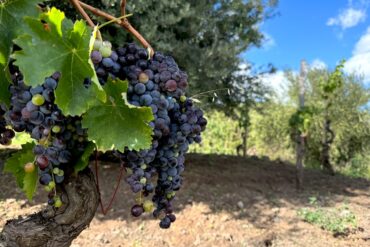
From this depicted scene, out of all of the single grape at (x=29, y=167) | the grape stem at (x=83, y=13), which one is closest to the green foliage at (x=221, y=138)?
the single grape at (x=29, y=167)

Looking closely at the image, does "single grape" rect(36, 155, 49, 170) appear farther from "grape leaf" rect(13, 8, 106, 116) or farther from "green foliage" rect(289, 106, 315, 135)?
"green foliage" rect(289, 106, 315, 135)

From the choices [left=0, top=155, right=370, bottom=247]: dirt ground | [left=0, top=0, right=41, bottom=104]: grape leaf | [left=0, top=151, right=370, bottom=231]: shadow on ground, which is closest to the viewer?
[left=0, top=0, right=41, bottom=104]: grape leaf

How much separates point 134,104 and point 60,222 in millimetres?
775

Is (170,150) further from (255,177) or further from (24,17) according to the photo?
(255,177)

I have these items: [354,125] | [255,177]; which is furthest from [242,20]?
[354,125]

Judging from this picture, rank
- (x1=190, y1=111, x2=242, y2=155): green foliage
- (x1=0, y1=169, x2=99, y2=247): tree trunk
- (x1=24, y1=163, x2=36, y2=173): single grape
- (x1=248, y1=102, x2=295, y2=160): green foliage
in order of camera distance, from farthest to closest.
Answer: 1. (x1=248, y1=102, x2=295, y2=160): green foliage
2. (x1=190, y1=111, x2=242, y2=155): green foliage
3. (x1=0, y1=169, x2=99, y2=247): tree trunk
4. (x1=24, y1=163, x2=36, y2=173): single grape

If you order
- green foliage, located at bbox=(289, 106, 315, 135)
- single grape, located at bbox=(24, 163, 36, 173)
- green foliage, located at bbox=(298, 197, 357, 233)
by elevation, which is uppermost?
green foliage, located at bbox=(289, 106, 315, 135)

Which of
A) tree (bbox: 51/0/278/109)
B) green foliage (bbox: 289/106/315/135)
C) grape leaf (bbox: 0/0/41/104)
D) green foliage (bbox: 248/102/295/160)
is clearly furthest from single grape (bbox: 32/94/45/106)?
green foliage (bbox: 248/102/295/160)

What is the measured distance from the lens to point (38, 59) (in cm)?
120

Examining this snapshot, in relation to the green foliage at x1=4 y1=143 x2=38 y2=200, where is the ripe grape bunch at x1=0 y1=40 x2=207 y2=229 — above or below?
above

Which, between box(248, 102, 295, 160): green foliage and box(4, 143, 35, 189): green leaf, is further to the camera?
box(248, 102, 295, 160): green foliage

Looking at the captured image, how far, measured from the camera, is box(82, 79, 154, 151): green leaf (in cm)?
129

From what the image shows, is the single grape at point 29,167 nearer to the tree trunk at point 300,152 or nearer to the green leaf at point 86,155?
the green leaf at point 86,155

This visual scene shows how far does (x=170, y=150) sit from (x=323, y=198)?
652 centimetres
